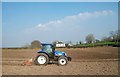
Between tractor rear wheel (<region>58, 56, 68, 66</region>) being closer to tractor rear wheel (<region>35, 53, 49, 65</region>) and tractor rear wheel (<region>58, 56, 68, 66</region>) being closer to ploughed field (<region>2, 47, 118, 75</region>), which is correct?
ploughed field (<region>2, 47, 118, 75</region>)

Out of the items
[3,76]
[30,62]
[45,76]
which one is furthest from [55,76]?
[30,62]

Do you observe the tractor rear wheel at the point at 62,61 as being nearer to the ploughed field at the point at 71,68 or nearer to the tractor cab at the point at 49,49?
the ploughed field at the point at 71,68

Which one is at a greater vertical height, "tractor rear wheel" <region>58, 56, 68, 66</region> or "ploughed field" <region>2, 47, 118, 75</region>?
"tractor rear wheel" <region>58, 56, 68, 66</region>

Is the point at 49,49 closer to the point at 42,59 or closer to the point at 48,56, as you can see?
the point at 48,56

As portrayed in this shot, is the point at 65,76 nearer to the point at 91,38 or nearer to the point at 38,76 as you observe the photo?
the point at 38,76

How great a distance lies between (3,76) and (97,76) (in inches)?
179

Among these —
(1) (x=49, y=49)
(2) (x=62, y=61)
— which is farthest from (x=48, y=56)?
(2) (x=62, y=61)

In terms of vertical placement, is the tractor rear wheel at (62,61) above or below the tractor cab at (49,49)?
below

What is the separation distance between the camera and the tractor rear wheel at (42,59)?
17334 millimetres

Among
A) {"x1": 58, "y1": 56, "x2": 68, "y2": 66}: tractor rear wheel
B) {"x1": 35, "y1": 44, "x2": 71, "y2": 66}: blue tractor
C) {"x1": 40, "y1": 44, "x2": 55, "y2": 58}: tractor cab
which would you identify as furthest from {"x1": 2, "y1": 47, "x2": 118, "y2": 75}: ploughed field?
{"x1": 40, "y1": 44, "x2": 55, "y2": 58}: tractor cab

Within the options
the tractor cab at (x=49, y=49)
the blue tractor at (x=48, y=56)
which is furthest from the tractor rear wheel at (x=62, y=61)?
the tractor cab at (x=49, y=49)

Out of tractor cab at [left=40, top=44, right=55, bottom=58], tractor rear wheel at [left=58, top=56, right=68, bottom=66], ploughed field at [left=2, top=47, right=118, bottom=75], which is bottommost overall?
ploughed field at [left=2, top=47, right=118, bottom=75]

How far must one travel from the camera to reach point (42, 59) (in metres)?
17.5

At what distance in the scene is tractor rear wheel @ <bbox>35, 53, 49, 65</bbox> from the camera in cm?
1733
